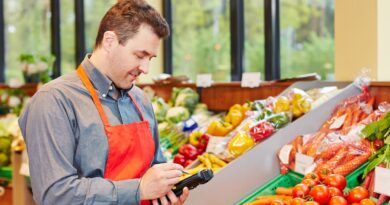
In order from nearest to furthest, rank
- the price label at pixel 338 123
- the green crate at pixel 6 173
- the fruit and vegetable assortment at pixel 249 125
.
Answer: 1. the price label at pixel 338 123
2. the fruit and vegetable assortment at pixel 249 125
3. the green crate at pixel 6 173

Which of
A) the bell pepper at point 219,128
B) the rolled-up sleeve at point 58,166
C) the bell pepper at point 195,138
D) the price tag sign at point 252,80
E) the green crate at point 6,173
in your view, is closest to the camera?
the rolled-up sleeve at point 58,166

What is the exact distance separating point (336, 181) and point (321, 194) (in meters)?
0.12

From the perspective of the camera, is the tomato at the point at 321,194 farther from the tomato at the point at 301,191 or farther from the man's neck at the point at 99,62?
the man's neck at the point at 99,62

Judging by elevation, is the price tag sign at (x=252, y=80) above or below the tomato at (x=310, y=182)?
above

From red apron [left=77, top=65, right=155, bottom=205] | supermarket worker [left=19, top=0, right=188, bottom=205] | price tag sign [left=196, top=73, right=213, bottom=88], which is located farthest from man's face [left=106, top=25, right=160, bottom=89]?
price tag sign [left=196, top=73, right=213, bottom=88]

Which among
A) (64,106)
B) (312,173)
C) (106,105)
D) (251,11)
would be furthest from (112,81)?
(251,11)

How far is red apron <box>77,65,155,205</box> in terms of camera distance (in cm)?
180

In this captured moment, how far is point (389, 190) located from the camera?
6.67 feet

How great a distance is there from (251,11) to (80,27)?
2.63 m

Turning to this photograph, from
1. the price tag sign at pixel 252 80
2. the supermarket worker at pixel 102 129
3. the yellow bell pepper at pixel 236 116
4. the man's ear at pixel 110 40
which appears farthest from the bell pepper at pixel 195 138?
the man's ear at pixel 110 40

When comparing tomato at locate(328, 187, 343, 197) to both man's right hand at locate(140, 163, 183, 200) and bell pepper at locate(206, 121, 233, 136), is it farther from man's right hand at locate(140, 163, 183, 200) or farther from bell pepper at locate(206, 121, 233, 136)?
bell pepper at locate(206, 121, 233, 136)

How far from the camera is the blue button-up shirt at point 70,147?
1651mm

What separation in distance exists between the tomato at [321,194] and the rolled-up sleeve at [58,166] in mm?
811

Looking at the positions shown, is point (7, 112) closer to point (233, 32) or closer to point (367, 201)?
point (233, 32)
